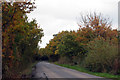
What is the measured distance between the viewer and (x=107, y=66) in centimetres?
2053

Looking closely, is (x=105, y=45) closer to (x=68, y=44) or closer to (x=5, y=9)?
(x=5, y=9)

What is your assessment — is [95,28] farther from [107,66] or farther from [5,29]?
[5,29]

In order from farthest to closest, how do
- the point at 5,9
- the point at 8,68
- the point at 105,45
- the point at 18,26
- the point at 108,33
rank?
the point at 108,33 → the point at 105,45 → the point at 8,68 → the point at 18,26 → the point at 5,9

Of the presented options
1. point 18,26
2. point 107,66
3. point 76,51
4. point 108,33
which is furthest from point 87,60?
point 18,26

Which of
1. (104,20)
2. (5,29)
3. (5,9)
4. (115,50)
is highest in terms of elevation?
(104,20)

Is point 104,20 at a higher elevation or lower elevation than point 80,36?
higher

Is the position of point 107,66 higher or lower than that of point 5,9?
lower

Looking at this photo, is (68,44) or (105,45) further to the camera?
(68,44)

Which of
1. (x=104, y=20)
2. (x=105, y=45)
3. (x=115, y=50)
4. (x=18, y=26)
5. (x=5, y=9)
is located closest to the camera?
(x=5, y=9)

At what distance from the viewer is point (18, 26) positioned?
9.25 m

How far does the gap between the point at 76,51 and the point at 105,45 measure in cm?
1580

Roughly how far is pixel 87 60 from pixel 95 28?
38.2 feet

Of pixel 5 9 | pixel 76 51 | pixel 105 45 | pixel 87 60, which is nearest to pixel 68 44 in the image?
pixel 76 51

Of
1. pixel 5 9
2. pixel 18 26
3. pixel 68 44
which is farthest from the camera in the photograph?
pixel 68 44
